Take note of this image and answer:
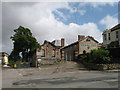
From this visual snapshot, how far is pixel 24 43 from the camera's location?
5406cm

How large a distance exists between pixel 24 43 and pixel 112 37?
31.3m

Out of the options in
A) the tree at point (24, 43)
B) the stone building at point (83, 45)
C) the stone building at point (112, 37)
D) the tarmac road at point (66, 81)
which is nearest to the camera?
the tarmac road at point (66, 81)

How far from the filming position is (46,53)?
47.3 m

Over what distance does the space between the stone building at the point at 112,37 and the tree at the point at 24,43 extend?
25169 millimetres

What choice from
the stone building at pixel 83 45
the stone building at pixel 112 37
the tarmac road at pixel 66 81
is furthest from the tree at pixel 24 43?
the tarmac road at pixel 66 81

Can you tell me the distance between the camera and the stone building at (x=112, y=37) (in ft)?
112

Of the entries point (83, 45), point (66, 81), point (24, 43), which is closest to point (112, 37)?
point (83, 45)

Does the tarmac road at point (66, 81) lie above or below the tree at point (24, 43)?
below

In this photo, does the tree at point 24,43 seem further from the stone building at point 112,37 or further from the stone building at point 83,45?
the stone building at point 112,37

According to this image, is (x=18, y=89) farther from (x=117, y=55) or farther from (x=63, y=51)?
(x=63, y=51)

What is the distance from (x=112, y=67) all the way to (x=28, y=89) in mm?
17444

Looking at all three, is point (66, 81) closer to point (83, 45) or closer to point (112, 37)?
point (112, 37)

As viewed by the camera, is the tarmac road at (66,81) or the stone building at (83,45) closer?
the tarmac road at (66,81)

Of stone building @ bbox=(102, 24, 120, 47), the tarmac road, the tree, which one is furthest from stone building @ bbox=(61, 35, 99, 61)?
the tarmac road
